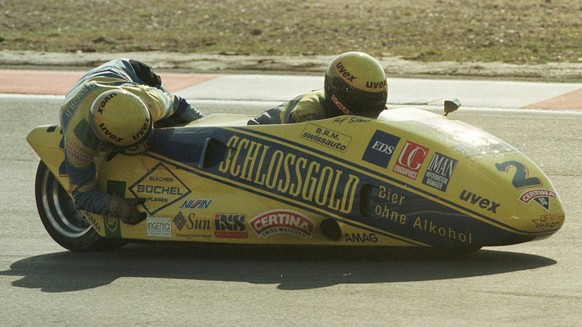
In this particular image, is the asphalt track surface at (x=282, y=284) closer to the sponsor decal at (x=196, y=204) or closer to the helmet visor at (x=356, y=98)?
the sponsor decal at (x=196, y=204)

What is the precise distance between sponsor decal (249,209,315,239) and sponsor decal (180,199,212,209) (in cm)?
33

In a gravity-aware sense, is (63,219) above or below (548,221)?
below

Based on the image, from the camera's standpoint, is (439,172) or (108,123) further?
(108,123)

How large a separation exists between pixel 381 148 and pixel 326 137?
14.3 inches

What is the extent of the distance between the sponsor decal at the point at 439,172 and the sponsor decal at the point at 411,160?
0.06 metres

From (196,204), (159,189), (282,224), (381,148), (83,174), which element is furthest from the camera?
(83,174)

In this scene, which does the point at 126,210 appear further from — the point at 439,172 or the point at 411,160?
the point at 439,172

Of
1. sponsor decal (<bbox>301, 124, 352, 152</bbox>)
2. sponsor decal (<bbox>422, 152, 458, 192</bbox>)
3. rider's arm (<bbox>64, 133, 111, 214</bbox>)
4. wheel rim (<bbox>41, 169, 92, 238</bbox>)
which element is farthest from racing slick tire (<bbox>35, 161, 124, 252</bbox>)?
sponsor decal (<bbox>422, 152, 458, 192</bbox>)

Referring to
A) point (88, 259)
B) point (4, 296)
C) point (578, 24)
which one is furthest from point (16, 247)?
point (578, 24)

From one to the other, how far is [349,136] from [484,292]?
4.54 feet

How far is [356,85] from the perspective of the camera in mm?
7836

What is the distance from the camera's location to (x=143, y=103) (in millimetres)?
8031

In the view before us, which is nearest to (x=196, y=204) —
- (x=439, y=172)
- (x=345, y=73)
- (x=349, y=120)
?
(x=349, y=120)

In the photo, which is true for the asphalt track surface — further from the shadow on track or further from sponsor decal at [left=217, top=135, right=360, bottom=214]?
sponsor decal at [left=217, top=135, right=360, bottom=214]
